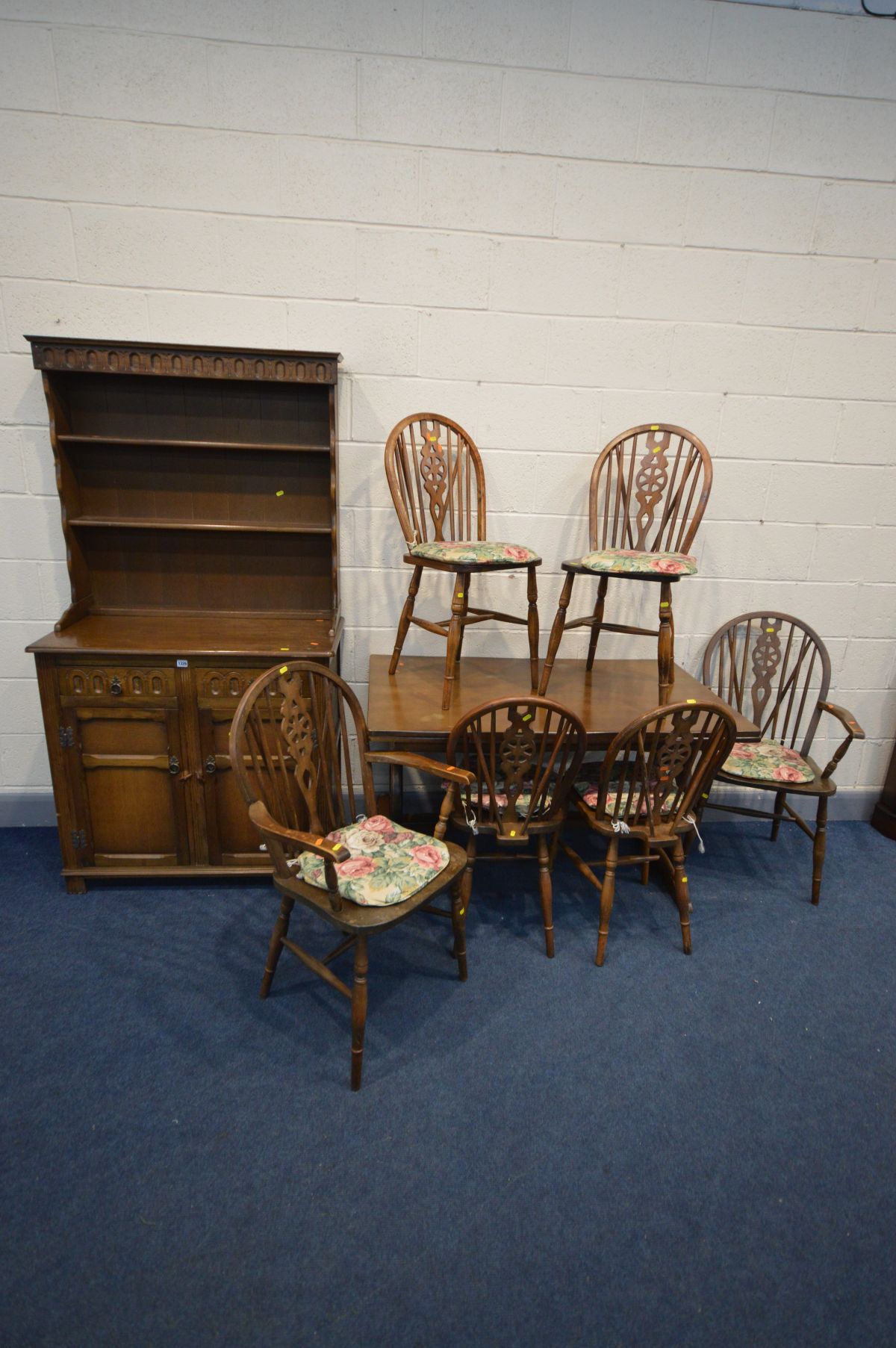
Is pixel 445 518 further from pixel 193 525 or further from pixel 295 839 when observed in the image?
pixel 295 839

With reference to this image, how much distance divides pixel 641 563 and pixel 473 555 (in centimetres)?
51

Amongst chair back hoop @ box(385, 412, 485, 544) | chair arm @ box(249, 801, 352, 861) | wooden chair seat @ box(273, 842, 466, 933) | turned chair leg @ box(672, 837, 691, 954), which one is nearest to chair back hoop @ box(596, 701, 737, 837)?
turned chair leg @ box(672, 837, 691, 954)

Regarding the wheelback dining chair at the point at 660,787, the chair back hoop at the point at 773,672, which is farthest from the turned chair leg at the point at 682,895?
the chair back hoop at the point at 773,672

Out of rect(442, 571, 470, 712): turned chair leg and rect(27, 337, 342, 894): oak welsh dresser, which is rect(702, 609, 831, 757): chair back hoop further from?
rect(27, 337, 342, 894): oak welsh dresser

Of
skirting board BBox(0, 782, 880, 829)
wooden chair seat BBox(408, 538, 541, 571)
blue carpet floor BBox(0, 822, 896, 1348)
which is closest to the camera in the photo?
blue carpet floor BBox(0, 822, 896, 1348)

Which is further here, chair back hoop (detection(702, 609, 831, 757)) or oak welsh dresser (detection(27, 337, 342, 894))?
chair back hoop (detection(702, 609, 831, 757))

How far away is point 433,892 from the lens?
1.74 metres

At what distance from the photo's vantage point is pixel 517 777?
1.91 m

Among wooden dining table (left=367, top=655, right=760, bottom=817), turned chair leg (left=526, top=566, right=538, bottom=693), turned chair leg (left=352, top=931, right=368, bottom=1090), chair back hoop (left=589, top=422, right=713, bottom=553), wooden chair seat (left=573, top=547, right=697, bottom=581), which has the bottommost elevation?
turned chair leg (left=352, top=931, right=368, bottom=1090)

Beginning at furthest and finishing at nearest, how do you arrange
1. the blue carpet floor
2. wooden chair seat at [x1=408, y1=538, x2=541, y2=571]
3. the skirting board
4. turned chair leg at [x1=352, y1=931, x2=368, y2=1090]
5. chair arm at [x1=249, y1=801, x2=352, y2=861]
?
1. the skirting board
2. wooden chair seat at [x1=408, y1=538, x2=541, y2=571]
3. turned chair leg at [x1=352, y1=931, x2=368, y2=1090]
4. chair arm at [x1=249, y1=801, x2=352, y2=861]
5. the blue carpet floor

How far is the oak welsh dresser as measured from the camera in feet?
7.09

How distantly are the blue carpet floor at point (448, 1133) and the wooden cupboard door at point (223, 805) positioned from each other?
6.1 inches

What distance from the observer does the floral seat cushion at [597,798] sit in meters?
2.18

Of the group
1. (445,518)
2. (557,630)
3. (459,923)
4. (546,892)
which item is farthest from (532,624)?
(459,923)
